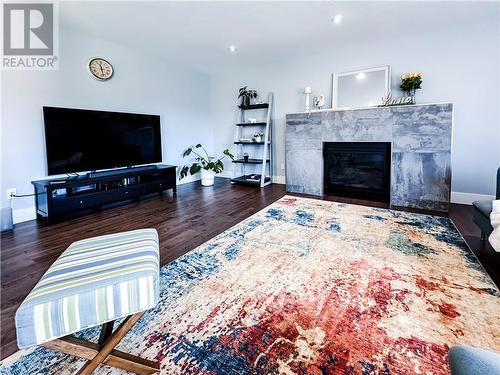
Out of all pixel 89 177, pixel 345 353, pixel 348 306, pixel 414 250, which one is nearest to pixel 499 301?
pixel 414 250

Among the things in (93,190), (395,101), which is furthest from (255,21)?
(93,190)

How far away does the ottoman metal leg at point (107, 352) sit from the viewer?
101 centimetres

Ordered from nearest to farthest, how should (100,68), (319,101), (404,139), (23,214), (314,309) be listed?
(314,309) < (23,214) < (404,139) < (100,68) < (319,101)

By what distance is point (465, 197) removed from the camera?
3.72m

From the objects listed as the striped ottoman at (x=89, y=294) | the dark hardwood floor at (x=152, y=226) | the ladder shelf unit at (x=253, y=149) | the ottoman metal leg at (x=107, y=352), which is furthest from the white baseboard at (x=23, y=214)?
the ladder shelf unit at (x=253, y=149)

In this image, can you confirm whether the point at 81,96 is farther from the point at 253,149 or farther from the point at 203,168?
the point at 253,149

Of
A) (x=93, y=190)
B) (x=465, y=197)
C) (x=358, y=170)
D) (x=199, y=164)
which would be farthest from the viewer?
(x=199, y=164)

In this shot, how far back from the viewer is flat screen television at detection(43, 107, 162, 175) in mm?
3230

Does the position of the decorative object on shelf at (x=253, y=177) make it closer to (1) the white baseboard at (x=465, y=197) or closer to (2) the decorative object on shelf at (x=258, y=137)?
(2) the decorative object on shelf at (x=258, y=137)

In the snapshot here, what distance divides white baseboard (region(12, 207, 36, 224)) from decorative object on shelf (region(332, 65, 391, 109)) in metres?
4.65

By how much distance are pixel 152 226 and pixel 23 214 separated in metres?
1.67

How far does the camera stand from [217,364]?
45.6 inches

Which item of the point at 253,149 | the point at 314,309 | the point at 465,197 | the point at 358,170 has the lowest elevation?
the point at 314,309

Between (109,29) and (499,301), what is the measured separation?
15.7 feet
